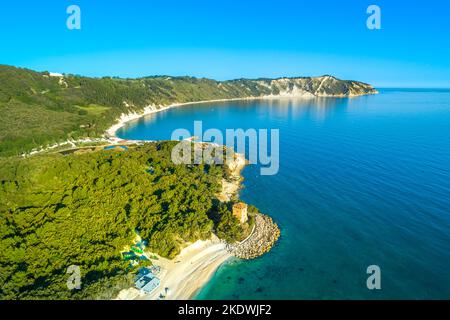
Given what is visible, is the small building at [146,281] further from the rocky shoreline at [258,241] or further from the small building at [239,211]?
Result: the small building at [239,211]

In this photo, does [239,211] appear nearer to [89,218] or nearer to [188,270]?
[188,270]

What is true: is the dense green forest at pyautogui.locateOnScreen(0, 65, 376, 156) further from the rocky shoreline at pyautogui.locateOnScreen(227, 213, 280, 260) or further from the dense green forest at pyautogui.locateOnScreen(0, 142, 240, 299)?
the rocky shoreline at pyautogui.locateOnScreen(227, 213, 280, 260)

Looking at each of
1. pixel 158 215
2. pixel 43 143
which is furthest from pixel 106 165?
A: pixel 43 143

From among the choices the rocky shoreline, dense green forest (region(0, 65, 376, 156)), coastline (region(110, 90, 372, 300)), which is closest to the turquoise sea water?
the rocky shoreline

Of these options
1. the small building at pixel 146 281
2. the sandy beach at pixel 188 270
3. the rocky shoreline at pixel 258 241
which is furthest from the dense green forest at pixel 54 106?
the rocky shoreline at pixel 258 241

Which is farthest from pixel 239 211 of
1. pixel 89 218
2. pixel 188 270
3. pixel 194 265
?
pixel 89 218
